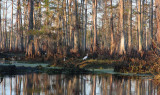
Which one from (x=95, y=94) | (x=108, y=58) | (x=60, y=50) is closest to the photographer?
(x=95, y=94)

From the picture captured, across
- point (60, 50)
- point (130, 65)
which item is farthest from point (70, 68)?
point (60, 50)

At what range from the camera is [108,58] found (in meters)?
22.0

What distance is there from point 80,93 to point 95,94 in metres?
0.54

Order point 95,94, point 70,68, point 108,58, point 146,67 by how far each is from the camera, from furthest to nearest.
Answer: point 108,58, point 70,68, point 146,67, point 95,94

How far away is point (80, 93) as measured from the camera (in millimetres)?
9367

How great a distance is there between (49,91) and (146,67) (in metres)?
8.67

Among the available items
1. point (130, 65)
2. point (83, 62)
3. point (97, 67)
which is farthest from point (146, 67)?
point (83, 62)

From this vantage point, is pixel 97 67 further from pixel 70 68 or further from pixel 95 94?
pixel 95 94

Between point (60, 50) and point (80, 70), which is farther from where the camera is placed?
point (60, 50)

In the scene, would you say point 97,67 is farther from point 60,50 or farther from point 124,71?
point 60,50

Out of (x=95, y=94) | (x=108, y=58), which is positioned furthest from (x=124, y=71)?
(x=95, y=94)

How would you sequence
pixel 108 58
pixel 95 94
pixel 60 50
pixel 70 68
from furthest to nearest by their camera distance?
pixel 60 50
pixel 108 58
pixel 70 68
pixel 95 94

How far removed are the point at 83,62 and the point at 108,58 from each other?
9.04 feet

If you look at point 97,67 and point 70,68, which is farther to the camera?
point 97,67
